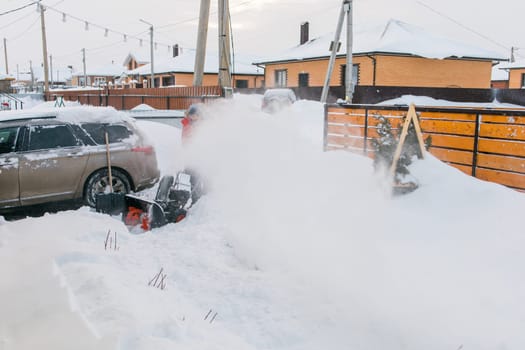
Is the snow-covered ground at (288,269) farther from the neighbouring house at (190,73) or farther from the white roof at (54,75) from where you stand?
the white roof at (54,75)

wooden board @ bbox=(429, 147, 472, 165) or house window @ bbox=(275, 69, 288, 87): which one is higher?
house window @ bbox=(275, 69, 288, 87)

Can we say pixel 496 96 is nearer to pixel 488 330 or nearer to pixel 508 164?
pixel 508 164

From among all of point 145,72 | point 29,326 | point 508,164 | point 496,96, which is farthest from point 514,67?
point 29,326

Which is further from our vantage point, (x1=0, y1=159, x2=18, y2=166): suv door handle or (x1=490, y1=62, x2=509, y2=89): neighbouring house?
(x1=490, y1=62, x2=509, y2=89): neighbouring house

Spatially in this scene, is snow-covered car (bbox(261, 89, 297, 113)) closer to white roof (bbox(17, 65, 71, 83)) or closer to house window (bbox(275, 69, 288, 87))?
house window (bbox(275, 69, 288, 87))

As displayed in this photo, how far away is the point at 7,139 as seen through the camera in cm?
685

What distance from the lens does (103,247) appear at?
5.33 metres

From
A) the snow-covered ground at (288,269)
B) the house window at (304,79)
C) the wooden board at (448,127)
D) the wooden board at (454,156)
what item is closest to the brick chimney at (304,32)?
the house window at (304,79)

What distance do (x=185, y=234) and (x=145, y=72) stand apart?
4729 cm

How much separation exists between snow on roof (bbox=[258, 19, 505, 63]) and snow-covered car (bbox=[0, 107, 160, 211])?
74.1ft

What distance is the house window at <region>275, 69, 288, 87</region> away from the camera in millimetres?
36219

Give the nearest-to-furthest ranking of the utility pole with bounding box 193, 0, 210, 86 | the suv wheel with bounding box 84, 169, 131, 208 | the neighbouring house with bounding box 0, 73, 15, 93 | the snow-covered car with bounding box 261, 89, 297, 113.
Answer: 1. the suv wheel with bounding box 84, 169, 131, 208
2. the utility pole with bounding box 193, 0, 210, 86
3. the snow-covered car with bounding box 261, 89, 297, 113
4. the neighbouring house with bounding box 0, 73, 15, 93

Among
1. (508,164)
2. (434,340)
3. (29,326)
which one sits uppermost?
(508,164)

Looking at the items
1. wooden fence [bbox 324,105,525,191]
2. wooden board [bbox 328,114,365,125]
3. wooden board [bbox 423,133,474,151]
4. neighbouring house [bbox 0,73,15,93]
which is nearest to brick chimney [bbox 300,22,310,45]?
neighbouring house [bbox 0,73,15,93]
